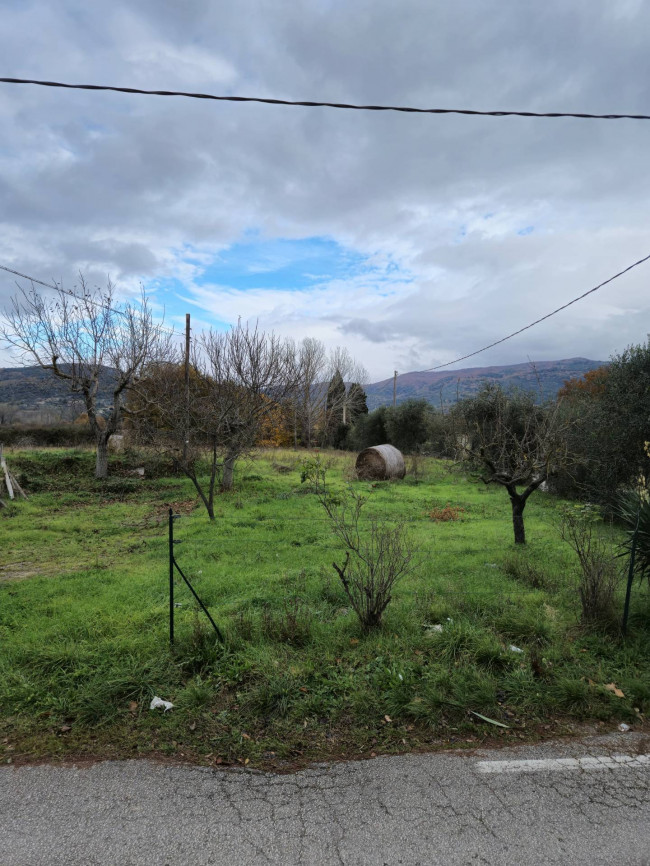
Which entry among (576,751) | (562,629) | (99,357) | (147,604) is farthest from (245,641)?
(99,357)

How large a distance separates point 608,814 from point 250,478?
50.6 feet

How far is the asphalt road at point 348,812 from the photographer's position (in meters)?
2.37

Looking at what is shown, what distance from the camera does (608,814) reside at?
104 inches

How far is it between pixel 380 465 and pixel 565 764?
1553 cm

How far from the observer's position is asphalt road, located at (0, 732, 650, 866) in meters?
2.37

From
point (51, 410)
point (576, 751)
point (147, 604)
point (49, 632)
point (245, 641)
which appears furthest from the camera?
point (51, 410)

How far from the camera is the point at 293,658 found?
4230 millimetres

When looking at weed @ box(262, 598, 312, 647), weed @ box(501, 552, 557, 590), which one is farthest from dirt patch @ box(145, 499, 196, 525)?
weed @ box(501, 552, 557, 590)

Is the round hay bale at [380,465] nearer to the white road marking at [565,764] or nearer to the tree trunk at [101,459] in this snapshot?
the tree trunk at [101,459]

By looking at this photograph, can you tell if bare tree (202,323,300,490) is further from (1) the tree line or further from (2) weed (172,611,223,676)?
(2) weed (172,611,223,676)

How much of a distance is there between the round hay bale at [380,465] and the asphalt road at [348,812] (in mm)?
15335

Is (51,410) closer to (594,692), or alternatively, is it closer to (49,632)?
(49,632)

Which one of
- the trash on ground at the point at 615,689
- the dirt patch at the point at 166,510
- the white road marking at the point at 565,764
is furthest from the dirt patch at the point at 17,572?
the trash on ground at the point at 615,689

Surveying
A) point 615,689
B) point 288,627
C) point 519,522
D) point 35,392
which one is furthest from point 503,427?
point 35,392
